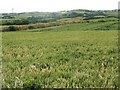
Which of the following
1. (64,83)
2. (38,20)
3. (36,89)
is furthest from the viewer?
(38,20)

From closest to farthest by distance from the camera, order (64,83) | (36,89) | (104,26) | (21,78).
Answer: (36,89) → (64,83) → (21,78) → (104,26)

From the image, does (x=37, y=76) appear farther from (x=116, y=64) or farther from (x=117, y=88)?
(x=116, y=64)

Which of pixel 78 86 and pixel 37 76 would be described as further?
pixel 37 76

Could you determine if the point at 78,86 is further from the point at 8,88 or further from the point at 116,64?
the point at 116,64

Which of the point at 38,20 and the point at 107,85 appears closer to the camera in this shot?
the point at 107,85

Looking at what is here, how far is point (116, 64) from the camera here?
1273 centimetres

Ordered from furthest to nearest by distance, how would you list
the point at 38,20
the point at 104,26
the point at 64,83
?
the point at 38,20, the point at 104,26, the point at 64,83

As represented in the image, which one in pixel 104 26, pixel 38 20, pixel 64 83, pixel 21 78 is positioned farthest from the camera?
pixel 38 20

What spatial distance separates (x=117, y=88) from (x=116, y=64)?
189 inches

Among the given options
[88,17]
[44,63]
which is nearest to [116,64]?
[44,63]

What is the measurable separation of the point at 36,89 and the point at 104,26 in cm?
6395

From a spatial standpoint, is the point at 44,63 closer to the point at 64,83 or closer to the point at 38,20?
the point at 64,83

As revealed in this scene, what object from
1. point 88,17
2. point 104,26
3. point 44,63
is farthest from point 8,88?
point 88,17

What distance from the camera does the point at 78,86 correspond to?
27.2 feet
